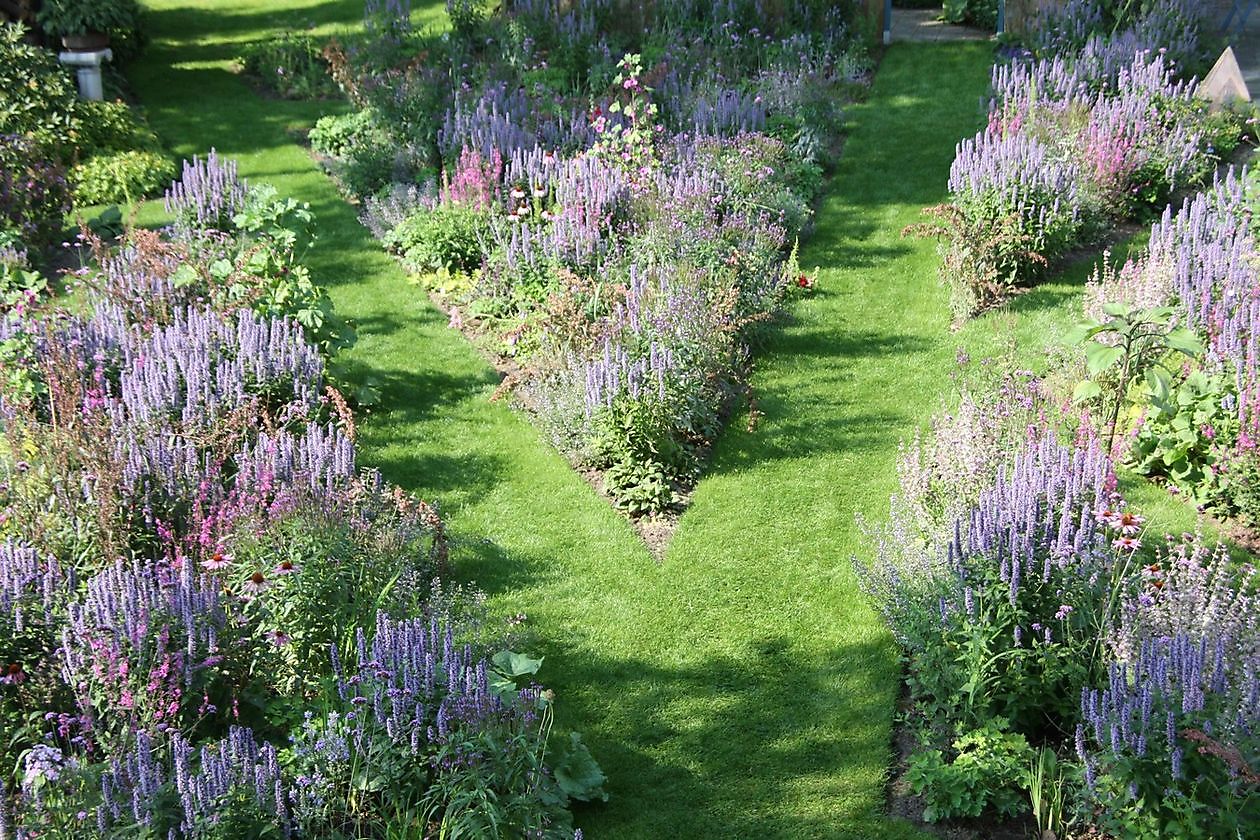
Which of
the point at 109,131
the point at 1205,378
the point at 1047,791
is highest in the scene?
the point at 109,131

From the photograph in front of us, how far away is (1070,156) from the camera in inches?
402

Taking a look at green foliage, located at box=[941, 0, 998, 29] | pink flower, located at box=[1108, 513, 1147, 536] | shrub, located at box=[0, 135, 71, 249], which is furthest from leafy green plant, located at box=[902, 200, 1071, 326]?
shrub, located at box=[0, 135, 71, 249]

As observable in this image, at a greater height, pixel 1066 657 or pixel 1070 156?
pixel 1070 156

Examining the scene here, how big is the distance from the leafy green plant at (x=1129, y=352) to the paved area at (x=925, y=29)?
8.06 m

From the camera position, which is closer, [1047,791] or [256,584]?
[1047,791]

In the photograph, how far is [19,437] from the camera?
7.12 m

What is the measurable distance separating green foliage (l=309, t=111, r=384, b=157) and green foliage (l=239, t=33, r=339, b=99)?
1703mm

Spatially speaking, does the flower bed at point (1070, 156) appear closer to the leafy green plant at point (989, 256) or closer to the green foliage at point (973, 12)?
the leafy green plant at point (989, 256)

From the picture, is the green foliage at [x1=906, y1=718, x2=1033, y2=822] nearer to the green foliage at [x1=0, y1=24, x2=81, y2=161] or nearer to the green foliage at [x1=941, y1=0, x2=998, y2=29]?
the green foliage at [x1=0, y1=24, x2=81, y2=161]

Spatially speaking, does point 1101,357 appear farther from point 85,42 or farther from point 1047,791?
point 85,42

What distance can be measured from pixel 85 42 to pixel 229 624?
990 centimetres

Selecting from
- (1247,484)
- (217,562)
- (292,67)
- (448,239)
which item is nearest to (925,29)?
(292,67)

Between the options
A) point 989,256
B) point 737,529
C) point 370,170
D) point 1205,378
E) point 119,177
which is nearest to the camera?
point 1205,378

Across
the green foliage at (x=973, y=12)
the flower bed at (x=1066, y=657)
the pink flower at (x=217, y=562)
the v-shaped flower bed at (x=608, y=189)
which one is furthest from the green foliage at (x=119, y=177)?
the green foliage at (x=973, y=12)
